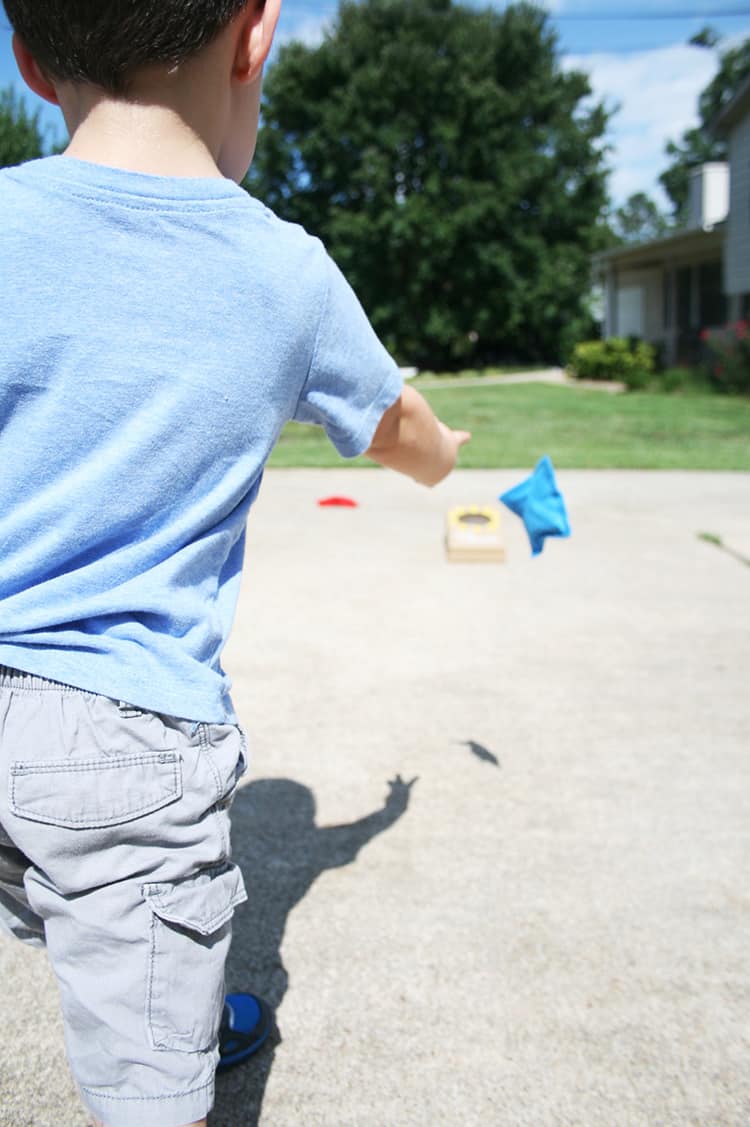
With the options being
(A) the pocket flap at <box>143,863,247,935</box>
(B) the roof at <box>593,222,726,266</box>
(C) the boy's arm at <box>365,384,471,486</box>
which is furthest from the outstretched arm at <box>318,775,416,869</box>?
(B) the roof at <box>593,222,726,266</box>

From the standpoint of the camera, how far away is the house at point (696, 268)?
2117 cm

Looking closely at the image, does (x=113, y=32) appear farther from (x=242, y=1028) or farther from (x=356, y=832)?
(x=356, y=832)

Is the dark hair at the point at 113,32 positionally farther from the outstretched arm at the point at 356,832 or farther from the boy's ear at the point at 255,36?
the outstretched arm at the point at 356,832

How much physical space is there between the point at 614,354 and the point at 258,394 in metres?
22.6

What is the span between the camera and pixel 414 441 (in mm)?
1623

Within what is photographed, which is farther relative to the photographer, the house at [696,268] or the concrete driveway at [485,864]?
the house at [696,268]

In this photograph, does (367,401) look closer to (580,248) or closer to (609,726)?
(609,726)

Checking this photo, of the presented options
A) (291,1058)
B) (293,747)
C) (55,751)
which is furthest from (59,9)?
(293,747)

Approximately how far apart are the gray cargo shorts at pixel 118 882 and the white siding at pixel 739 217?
71.3 ft

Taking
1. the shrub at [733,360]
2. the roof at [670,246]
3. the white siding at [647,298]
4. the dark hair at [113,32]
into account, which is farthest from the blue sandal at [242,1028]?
the white siding at [647,298]

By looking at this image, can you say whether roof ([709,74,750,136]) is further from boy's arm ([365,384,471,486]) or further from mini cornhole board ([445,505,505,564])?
boy's arm ([365,384,471,486])

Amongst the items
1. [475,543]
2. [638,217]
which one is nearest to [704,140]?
[638,217]

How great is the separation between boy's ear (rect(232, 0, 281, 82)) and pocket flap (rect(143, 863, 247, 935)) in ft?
3.24

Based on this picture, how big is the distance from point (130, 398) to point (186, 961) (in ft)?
2.17
